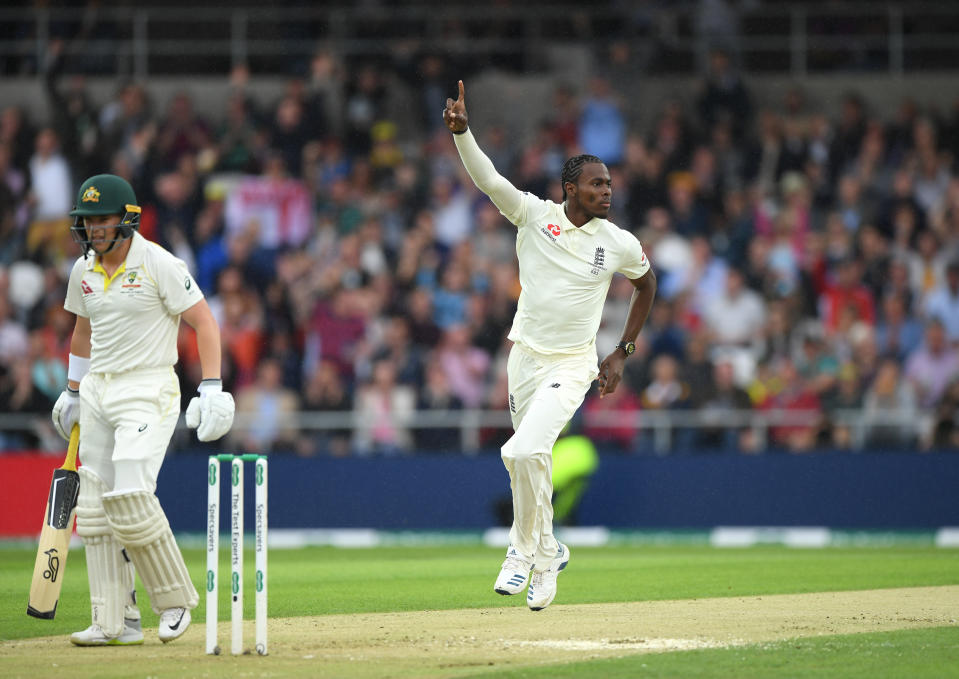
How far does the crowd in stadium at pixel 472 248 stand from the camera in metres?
17.7

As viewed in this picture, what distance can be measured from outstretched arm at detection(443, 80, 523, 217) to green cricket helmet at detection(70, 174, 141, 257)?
5.97 feet

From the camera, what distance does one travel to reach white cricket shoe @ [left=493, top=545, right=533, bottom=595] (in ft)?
29.3

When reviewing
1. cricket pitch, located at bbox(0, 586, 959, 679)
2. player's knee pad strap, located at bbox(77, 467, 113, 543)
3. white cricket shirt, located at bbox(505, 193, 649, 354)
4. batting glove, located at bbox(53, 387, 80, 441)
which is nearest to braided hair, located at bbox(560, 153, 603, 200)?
white cricket shirt, located at bbox(505, 193, 649, 354)

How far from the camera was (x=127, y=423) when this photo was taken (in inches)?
313

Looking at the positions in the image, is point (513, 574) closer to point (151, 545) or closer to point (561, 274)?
point (561, 274)

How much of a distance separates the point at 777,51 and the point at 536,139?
4296 mm

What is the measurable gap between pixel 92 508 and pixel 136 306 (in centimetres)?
106

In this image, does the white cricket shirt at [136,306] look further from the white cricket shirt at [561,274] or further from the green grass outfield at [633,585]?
the white cricket shirt at [561,274]

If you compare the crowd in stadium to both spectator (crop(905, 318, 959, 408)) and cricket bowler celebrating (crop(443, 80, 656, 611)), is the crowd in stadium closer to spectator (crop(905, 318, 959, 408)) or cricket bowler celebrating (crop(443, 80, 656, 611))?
spectator (crop(905, 318, 959, 408))

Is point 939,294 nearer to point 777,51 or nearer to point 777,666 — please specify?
point 777,51

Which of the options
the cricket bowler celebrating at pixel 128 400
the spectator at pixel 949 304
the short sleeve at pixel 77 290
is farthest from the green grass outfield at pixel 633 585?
the spectator at pixel 949 304

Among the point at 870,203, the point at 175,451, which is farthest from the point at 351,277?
the point at 870,203

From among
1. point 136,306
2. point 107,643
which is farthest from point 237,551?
point 136,306

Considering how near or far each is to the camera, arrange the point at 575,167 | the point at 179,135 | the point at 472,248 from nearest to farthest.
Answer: the point at 575,167 < the point at 472,248 < the point at 179,135
